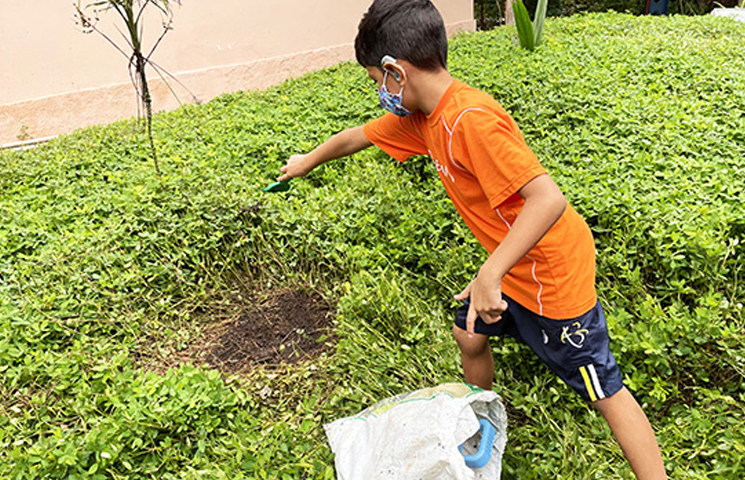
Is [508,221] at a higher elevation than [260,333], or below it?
higher

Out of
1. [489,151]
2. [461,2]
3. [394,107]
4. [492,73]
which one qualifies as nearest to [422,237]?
[394,107]

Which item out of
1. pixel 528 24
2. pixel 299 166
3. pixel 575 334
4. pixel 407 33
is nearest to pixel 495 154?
pixel 407 33

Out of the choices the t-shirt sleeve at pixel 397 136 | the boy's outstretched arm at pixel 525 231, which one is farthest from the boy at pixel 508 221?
the t-shirt sleeve at pixel 397 136

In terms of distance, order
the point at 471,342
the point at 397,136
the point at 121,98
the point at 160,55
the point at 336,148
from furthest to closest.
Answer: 1. the point at 160,55
2. the point at 121,98
3. the point at 336,148
4. the point at 397,136
5. the point at 471,342

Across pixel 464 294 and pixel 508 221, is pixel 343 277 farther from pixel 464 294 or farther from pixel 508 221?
pixel 508 221

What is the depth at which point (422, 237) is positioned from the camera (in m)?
3.33

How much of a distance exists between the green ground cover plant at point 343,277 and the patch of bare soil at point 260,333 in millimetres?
59

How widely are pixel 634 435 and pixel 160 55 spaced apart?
7.36m

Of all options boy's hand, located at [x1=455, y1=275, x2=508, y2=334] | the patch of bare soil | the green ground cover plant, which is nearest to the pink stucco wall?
the green ground cover plant

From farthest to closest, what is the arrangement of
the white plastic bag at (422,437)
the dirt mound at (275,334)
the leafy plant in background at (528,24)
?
the leafy plant in background at (528,24)
the dirt mound at (275,334)
the white plastic bag at (422,437)

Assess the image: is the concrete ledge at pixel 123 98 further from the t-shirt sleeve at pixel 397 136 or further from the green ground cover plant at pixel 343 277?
the t-shirt sleeve at pixel 397 136

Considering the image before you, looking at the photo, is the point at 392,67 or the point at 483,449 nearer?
the point at 483,449

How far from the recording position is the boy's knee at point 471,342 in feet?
6.80

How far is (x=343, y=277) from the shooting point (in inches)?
128
